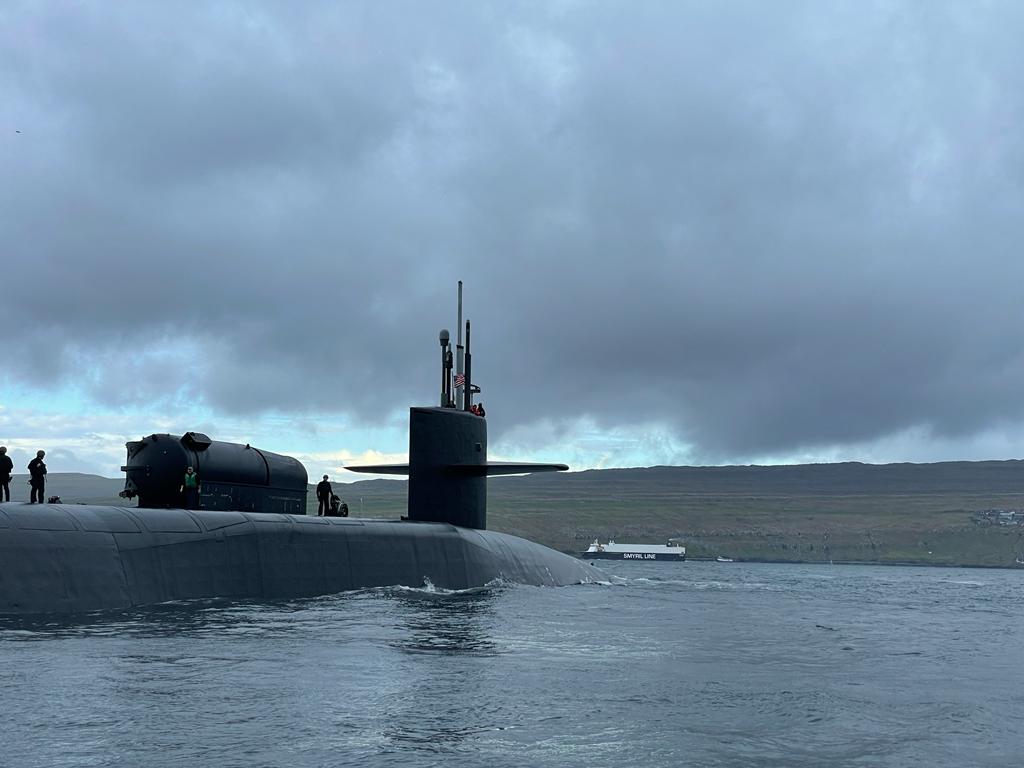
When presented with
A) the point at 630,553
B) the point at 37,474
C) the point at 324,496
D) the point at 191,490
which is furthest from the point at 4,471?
the point at 630,553

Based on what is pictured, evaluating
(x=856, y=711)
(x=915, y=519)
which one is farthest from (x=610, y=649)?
(x=915, y=519)

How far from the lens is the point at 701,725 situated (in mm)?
13242

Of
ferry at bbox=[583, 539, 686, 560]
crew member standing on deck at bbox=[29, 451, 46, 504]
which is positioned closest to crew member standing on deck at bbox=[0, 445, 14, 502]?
crew member standing on deck at bbox=[29, 451, 46, 504]

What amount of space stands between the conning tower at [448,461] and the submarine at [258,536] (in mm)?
43

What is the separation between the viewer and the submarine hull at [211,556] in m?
21.5

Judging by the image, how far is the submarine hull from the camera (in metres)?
21.5

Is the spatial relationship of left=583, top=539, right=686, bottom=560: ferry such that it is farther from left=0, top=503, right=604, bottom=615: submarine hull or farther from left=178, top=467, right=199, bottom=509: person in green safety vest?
left=178, top=467, right=199, bottom=509: person in green safety vest

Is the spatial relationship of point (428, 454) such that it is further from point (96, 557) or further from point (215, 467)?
point (96, 557)

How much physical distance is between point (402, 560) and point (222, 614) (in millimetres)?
9410

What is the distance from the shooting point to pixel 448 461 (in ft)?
113

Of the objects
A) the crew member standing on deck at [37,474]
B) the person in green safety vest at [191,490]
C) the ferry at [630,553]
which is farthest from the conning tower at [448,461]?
the ferry at [630,553]

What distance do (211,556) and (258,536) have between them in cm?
191

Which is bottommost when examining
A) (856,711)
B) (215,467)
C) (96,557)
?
(856,711)

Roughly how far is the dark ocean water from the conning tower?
8.85 m
